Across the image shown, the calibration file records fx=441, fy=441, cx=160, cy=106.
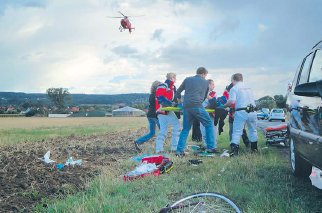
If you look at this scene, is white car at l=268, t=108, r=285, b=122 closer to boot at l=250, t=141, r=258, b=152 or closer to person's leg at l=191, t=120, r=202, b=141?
person's leg at l=191, t=120, r=202, b=141

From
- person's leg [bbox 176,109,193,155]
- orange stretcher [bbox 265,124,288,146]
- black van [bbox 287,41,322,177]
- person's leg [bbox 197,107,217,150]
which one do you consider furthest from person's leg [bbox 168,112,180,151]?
black van [bbox 287,41,322,177]

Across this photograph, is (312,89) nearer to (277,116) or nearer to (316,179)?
(316,179)

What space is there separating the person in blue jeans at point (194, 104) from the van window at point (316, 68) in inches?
170

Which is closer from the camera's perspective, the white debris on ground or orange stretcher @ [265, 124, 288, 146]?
the white debris on ground

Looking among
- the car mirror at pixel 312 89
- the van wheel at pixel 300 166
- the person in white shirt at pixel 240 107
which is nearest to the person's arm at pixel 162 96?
the person in white shirt at pixel 240 107

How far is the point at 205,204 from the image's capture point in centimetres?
343

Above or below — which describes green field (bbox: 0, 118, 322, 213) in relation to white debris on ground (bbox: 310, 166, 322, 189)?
above

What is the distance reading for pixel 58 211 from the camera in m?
5.25

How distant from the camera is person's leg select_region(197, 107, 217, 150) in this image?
10.1 metres

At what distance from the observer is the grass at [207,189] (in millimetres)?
5098

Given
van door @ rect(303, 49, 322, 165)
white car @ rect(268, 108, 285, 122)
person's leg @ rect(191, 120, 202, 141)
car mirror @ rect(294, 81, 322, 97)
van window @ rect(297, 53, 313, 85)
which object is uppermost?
van window @ rect(297, 53, 313, 85)

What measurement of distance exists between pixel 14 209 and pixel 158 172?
2556mm

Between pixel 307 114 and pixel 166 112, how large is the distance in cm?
564

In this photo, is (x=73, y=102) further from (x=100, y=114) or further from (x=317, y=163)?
(x=317, y=163)
